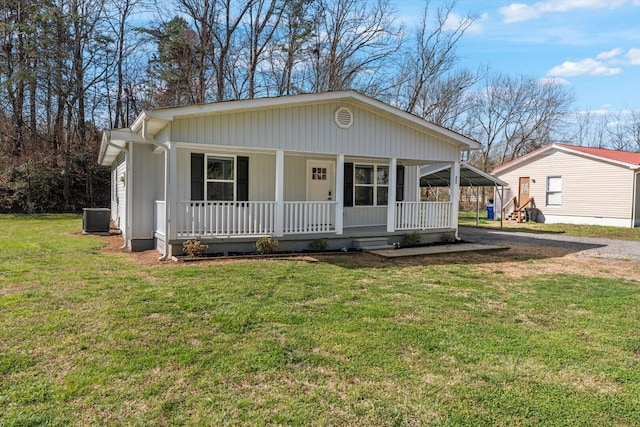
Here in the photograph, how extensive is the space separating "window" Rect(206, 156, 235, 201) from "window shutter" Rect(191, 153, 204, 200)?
170mm

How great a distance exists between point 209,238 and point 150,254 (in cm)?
151

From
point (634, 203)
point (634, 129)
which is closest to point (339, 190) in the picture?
point (634, 203)

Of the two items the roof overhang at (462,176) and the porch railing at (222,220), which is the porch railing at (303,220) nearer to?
the porch railing at (222,220)

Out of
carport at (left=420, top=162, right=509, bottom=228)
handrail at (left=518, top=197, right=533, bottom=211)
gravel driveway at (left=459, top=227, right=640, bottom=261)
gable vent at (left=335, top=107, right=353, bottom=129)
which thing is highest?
gable vent at (left=335, top=107, right=353, bottom=129)

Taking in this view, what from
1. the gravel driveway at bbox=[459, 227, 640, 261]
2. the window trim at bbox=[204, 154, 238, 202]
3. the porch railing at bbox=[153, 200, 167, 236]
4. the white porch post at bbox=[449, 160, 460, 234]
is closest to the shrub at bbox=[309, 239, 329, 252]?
the window trim at bbox=[204, 154, 238, 202]

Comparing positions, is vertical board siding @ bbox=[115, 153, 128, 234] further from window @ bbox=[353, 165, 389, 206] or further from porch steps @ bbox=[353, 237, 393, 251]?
window @ bbox=[353, 165, 389, 206]

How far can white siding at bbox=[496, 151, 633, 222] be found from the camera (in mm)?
16109

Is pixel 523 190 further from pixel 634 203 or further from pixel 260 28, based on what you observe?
pixel 260 28

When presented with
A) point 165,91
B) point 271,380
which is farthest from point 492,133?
point 271,380

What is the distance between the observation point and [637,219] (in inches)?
627

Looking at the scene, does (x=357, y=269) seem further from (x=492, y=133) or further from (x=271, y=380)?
(x=492, y=133)

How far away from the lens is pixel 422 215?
10.6m

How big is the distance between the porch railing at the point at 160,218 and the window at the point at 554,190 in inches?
668

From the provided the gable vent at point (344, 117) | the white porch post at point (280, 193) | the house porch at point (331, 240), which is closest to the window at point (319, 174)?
the house porch at point (331, 240)
